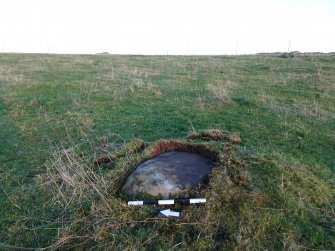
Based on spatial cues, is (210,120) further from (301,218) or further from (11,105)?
(11,105)

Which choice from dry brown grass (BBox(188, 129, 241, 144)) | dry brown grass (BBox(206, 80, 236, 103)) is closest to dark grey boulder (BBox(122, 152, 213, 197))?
dry brown grass (BBox(188, 129, 241, 144))

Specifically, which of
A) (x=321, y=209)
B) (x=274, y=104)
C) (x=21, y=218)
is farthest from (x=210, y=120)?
(x=21, y=218)

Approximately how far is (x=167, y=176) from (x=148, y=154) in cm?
91

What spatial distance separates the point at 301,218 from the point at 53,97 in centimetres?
973

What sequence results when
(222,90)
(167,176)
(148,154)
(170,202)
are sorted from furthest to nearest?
1. (222,90)
2. (148,154)
3. (167,176)
4. (170,202)

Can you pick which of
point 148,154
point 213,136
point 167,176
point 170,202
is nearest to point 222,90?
point 213,136

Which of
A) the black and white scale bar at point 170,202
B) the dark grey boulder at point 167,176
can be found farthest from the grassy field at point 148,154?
the dark grey boulder at point 167,176

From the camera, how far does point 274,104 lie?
11445mm

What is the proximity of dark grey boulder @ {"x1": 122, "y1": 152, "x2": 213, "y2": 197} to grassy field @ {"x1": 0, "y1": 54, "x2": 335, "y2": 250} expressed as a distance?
0.71 feet

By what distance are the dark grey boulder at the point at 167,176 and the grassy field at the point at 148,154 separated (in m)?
0.22

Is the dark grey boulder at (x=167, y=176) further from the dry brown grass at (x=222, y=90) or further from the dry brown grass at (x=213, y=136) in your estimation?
the dry brown grass at (x=222, y=90)

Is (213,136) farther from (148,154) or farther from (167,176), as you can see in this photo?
(167,176)

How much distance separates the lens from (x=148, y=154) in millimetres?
6133

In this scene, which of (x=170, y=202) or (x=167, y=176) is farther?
(x=167, y=176)
